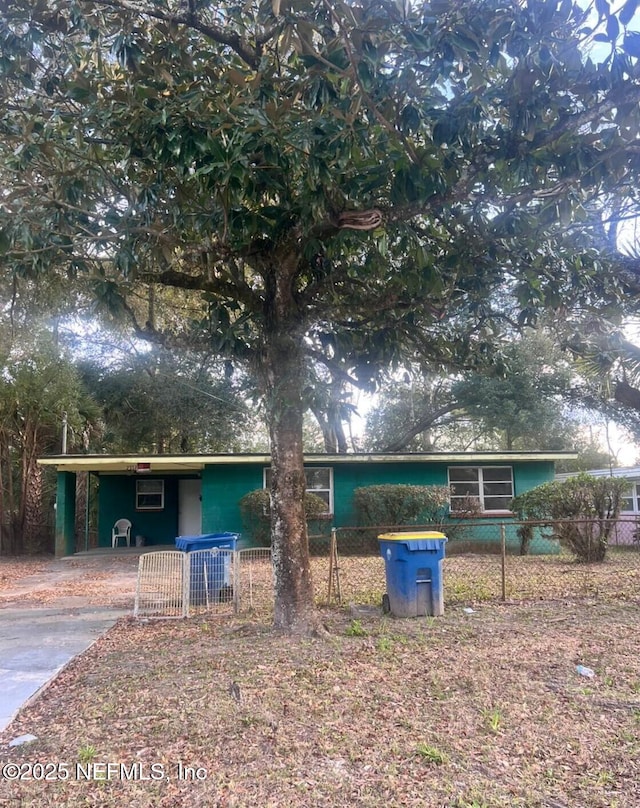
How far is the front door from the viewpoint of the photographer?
19156 mm

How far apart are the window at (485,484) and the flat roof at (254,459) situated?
411 mm

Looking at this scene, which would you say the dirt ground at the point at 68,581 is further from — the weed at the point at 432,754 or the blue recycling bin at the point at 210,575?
the weed at the point at 432,754

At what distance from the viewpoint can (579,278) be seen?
6926 millimetres

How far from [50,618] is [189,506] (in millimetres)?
11457

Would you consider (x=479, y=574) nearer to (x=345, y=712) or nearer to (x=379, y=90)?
(x=345, y=712)

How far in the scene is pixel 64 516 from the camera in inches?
647

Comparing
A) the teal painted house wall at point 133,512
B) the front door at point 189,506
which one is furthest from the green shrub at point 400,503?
the teal painted house wall at point 133,512

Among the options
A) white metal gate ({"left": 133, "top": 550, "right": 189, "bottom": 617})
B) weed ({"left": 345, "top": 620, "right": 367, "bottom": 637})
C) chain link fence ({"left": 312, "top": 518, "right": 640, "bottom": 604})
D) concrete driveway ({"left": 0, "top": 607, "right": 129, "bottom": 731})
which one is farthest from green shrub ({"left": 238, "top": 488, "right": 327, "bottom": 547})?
weed ({"left": 345, "top": 620, "right": 367, "bottom": 637})

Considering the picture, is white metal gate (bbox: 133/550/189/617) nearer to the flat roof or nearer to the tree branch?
the tree branch

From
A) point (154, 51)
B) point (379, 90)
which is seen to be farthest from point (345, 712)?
point (154, 51)

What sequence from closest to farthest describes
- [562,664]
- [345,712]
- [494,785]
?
[494,785] < [345,712] < [562,664]

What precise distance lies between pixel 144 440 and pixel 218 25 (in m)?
16.3

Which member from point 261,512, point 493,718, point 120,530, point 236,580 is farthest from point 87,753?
point 120,530

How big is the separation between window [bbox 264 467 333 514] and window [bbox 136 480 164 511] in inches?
205
